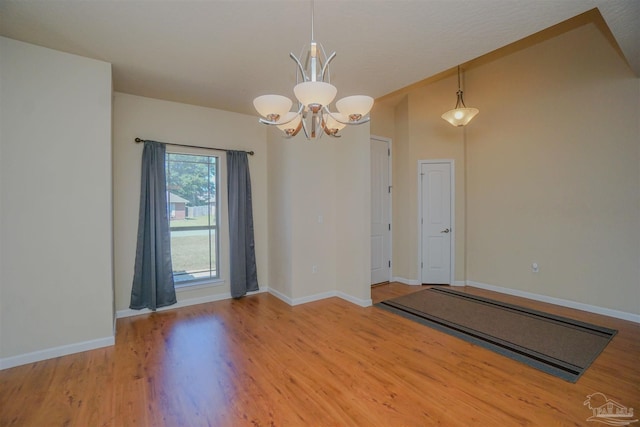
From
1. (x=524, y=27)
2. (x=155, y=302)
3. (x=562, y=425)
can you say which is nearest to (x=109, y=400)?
(x=155, y=302)

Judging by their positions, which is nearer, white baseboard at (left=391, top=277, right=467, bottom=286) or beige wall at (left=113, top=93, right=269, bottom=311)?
beige wall at (left=113, top=93, right=269, bottom=311)

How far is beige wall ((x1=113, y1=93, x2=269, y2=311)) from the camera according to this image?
3.68m

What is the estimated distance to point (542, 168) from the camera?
13.6 feet

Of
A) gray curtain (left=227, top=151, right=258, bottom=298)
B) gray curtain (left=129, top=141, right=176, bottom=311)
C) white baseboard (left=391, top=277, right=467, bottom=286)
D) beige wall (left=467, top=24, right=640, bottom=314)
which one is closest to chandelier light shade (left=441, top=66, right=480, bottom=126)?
beige wall (left=467, top=24, right=640, bottom=314)

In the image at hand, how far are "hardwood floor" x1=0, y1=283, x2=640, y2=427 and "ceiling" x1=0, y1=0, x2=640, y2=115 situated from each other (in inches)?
110

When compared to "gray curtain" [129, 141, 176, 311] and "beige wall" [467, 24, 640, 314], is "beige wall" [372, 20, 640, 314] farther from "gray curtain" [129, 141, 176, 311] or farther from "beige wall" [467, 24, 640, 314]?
"gray curtain" [129, 141, 176, 311]

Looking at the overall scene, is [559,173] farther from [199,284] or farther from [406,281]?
[199,284]

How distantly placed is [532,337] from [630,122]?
2751 mm

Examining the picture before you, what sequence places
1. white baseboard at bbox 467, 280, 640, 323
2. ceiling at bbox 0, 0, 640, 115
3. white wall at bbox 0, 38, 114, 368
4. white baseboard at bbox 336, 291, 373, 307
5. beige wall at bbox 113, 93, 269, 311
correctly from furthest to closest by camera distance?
white baseboard at bbox 336, 291, 373, 307, beige wall at bbox 113, 93, 269, 311, white baseboard at bbox 467, 280, 640, 323, white wall at bbox 0, 38, 114, 368, ceiling at bbox 0, 0, 640, 115

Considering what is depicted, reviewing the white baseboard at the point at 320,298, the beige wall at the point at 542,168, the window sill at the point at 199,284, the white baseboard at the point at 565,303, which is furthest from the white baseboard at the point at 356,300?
the white baseboard at the point at 565,303

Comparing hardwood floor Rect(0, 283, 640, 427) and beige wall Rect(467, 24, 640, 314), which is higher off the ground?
beige wall Rect(467, 24, 640, 314)

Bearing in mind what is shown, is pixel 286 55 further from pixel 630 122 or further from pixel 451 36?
pixel 630 122

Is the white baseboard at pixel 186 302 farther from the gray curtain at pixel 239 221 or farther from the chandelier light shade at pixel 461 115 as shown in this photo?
the chandelier light shade at pixel 461 115

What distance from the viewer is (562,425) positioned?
1838mm
